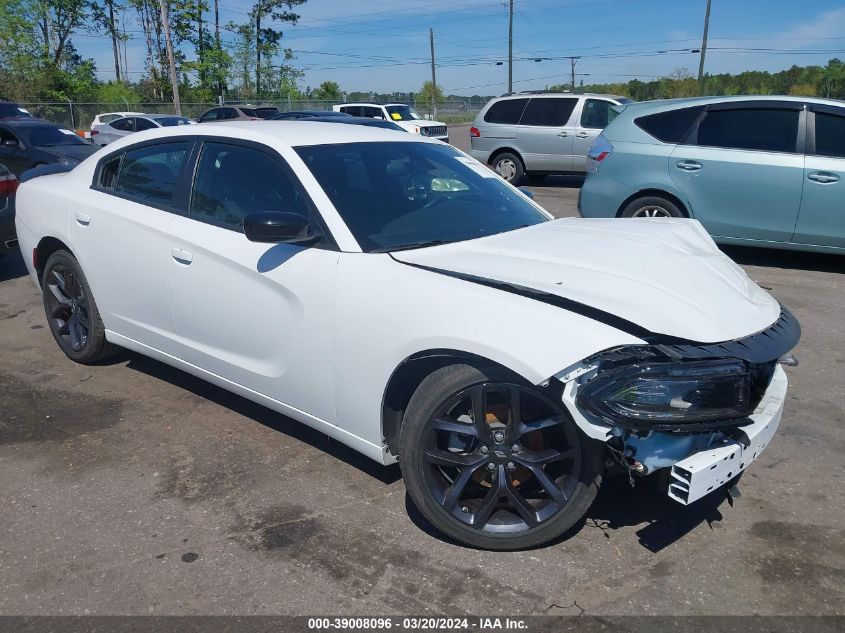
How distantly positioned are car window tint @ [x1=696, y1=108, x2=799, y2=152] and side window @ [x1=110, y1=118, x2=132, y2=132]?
19643 mm

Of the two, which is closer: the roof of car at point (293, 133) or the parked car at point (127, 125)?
the roof of car at point (293, 133)

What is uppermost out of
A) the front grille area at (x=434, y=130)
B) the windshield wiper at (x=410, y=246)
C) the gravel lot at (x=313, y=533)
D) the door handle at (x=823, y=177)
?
the windshield wiper at (x=410, y=246)

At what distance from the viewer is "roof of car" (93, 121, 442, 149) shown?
3.81 meters

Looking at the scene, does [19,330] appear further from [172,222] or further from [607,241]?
[607,241]

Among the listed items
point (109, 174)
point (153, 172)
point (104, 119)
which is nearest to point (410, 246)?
point (153, 172)

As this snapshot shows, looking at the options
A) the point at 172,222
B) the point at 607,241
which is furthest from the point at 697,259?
the point at 172,222

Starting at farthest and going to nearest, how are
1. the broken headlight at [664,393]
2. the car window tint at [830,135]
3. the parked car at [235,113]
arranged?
the parked car at [235,113]
the car window tint at [830,135]
the broken headlight at [664,393]

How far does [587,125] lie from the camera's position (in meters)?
14.2

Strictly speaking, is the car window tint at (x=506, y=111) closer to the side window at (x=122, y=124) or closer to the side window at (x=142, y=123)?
the side window at (x=142, y=123)

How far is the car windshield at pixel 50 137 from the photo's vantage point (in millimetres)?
13195

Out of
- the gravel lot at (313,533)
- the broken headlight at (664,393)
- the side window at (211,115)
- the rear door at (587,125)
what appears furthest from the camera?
the side window at (211,115)

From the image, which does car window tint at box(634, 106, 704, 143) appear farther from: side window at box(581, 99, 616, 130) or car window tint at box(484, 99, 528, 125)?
car window tint at box(484, 99, 528, 125)

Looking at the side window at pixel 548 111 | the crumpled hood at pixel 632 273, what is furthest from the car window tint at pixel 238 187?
the side window at pixel 548 111

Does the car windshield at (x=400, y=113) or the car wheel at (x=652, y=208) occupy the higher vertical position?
the car windshield at (x=400, y=113)
